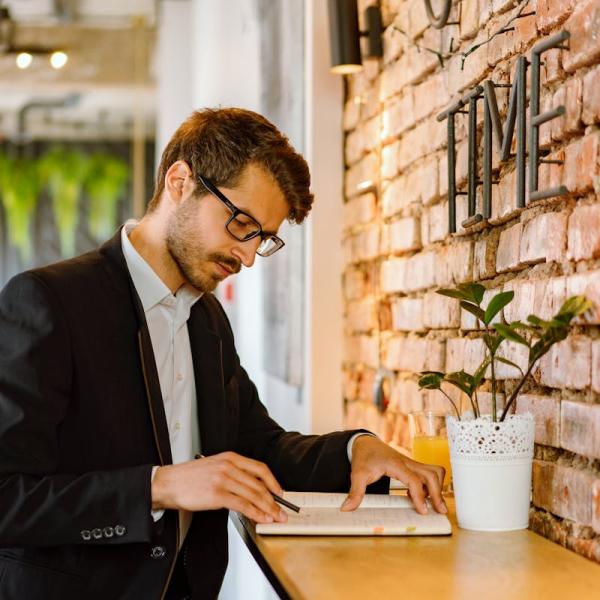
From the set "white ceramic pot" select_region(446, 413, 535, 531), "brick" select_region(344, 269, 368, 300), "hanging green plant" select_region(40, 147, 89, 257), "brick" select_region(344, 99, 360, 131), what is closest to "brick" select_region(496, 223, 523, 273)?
"white ceramic pot" select_region(446, 413, 535, 531)

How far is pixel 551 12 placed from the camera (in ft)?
5.70

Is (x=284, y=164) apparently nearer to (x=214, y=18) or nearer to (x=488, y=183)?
(x=488, y=183)

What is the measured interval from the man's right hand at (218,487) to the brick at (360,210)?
135 cm

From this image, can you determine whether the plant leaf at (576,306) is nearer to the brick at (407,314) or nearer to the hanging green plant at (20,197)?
the brick at (407,314)

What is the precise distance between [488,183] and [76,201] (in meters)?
6.03

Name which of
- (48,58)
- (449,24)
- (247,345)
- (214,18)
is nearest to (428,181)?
(449,24)

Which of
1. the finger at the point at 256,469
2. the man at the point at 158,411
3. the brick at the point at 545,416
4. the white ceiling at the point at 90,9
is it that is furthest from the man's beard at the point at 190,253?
the white ceiling at the point at 90,9

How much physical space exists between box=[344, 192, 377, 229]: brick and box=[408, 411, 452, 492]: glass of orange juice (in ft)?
2.85

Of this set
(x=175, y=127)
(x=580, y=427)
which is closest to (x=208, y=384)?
(x=580, y=427)

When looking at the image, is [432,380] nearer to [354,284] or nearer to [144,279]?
[144,279]

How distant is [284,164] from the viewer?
6.79 ft

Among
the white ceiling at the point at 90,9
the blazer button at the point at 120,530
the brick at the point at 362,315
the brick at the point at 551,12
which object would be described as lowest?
the blazer button at the point at 120,530

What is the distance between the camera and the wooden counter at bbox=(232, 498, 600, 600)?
4.43ft

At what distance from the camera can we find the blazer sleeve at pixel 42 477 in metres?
1.66
